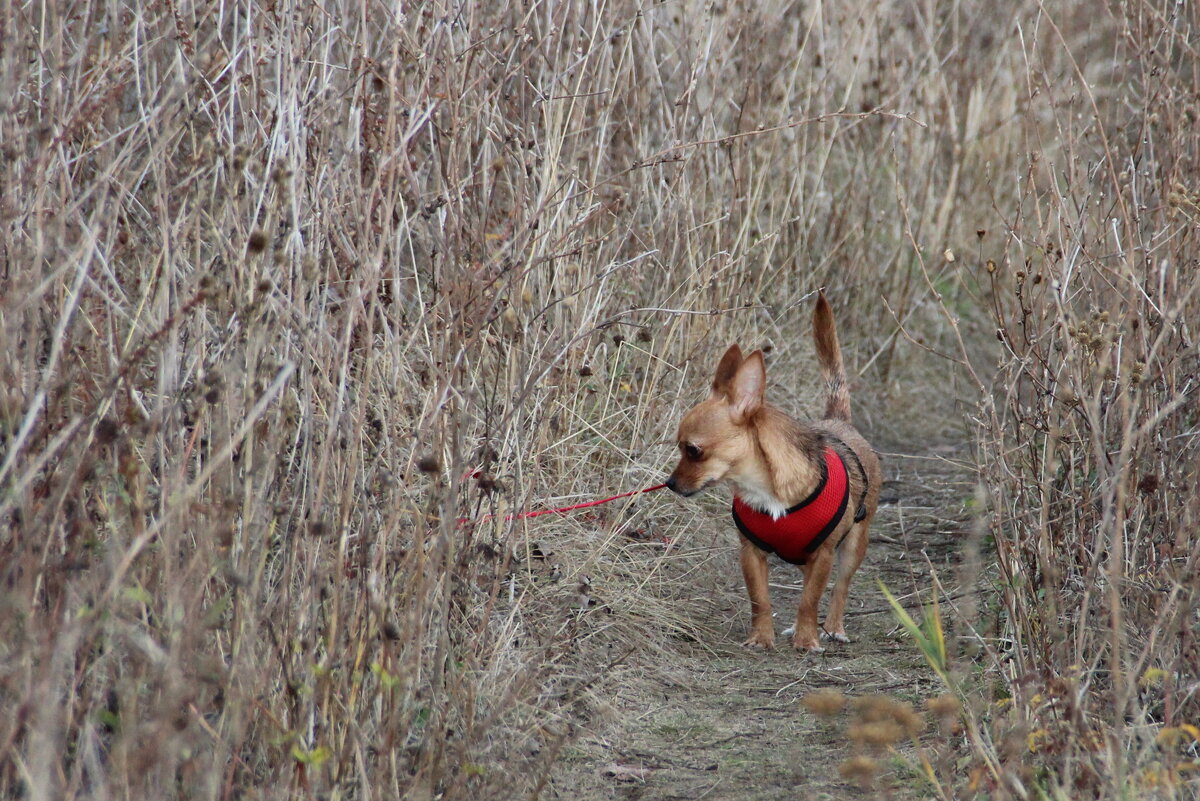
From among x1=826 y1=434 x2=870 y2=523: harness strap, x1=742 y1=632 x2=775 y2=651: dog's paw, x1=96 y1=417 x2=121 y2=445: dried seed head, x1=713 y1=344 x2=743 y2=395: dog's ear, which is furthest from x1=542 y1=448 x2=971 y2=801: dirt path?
x1=96 y1=417 x2=121 y2=445: dried seed head

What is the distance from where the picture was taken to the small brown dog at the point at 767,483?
3975mm

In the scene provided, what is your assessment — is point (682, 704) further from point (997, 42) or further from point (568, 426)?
point (997, 42)

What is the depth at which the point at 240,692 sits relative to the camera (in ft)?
7.11

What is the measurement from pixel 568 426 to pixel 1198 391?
1.87 meters

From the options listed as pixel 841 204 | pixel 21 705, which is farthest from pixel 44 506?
pixel 841 204

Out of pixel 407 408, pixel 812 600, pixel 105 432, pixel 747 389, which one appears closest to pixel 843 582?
pixel 812 600

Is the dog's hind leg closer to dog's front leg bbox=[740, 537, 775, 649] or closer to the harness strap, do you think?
the harness strap

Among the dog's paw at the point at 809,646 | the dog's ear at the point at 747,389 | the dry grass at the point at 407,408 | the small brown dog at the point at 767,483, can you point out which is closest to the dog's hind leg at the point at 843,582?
the small brown dog at the point at 767,483

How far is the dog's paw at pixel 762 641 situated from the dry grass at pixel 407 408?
18 centimetres

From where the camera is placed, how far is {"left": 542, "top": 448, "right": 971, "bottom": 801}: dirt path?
2.96 metres

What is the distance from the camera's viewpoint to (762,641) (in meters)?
4.00

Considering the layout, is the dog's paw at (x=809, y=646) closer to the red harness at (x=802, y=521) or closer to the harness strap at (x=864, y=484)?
the red harness at (x=802, y=521)

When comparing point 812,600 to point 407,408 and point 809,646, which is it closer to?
point 809,646

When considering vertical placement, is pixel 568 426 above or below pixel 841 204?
below
